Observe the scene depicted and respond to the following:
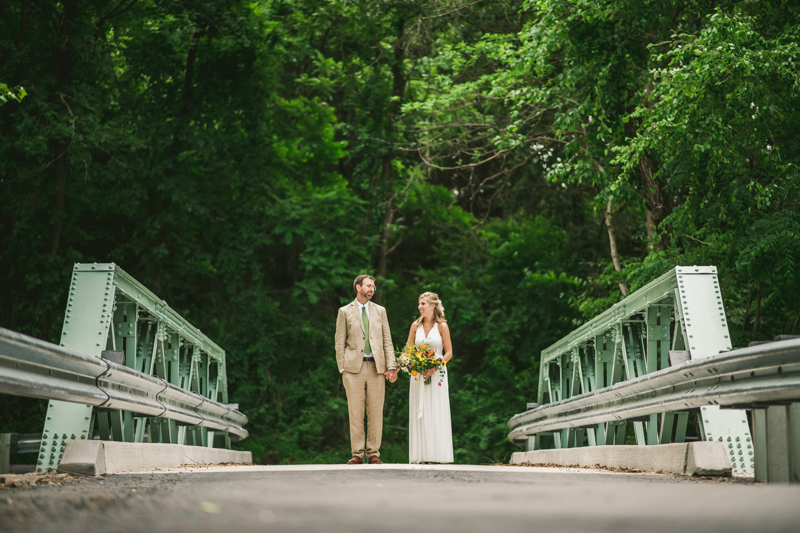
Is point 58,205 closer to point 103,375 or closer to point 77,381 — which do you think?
point 103,375

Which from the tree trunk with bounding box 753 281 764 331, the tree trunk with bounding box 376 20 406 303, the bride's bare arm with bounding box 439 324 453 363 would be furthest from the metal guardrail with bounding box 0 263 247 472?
the tree trunk with bounding box 376 20 406 303

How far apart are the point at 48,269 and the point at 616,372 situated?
43.2 feet

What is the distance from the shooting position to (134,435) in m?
7.03

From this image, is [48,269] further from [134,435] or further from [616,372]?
[616,372]

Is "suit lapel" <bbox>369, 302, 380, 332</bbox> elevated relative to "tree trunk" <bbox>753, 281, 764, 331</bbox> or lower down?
lower down

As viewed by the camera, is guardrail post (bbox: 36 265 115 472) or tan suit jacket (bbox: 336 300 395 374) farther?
tan suit jacket (bbox: 336 300 395 374)

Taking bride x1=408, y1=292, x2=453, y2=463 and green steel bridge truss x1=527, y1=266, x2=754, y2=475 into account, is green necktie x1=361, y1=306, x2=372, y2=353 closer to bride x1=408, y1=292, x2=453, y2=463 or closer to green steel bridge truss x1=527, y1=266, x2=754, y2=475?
bride x1=408, y1=292, x2=453, y2=463

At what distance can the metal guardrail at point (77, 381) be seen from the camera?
166 inches

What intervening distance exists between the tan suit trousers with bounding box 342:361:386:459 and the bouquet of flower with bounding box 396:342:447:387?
76 cm

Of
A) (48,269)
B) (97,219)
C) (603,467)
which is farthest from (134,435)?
(97,219)

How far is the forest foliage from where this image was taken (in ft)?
34.4

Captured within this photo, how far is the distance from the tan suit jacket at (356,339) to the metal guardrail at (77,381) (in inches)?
88.7

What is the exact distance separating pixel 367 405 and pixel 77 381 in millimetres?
5008

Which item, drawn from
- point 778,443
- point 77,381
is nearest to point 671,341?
point 778,443
